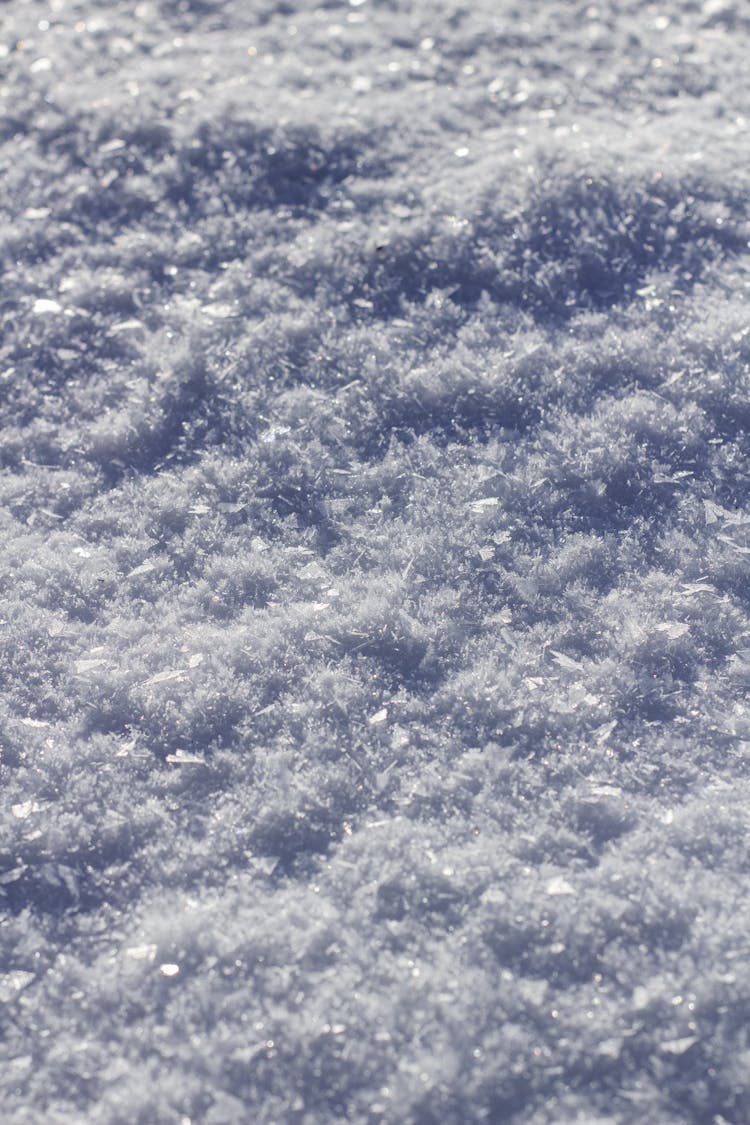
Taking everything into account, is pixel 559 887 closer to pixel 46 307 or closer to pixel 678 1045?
pixel 678 1045

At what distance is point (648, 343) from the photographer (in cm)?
367

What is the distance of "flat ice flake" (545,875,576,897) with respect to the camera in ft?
7.98

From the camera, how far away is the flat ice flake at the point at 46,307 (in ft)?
12.9

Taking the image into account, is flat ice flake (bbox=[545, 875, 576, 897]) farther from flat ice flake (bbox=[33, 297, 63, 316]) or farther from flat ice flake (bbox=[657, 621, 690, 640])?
flat ice flake (bbox=[33, 297, 63, 316])

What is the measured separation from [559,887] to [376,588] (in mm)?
1041

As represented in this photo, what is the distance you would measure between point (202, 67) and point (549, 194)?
2.05 metres

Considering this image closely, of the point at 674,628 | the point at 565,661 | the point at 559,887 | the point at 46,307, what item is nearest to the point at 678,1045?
the point at 559,887

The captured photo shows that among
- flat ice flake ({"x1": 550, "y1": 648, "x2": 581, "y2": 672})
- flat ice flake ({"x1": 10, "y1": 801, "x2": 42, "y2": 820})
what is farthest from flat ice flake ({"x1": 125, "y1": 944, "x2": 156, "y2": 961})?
flat ice flake ({"x1": 550, "y1": 648, "x2": 581, "y2": 672})

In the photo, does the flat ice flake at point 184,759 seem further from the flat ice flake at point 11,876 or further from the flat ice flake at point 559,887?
the flat ice flake at point 559,887

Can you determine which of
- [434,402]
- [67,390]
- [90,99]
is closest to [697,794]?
[434,402]

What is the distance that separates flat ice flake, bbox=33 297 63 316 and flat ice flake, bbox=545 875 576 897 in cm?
289

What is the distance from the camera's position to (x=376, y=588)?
3033mm

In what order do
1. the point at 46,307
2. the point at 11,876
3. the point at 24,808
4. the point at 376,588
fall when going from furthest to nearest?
the point at 46,307, the point at 376,588, the point at 24,808, the point at 11,876

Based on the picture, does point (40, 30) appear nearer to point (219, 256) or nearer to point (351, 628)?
point (219, 256)
